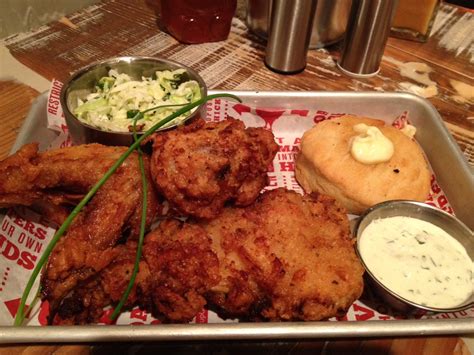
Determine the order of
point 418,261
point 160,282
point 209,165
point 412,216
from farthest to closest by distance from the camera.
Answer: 1. point 412,216
2. point 418,261
3. point 209,165
4. point 160,282

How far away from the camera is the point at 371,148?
99.5 inches

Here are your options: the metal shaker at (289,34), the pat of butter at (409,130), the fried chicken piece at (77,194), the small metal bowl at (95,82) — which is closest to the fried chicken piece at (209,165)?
the fried chicken piece at (77,194)

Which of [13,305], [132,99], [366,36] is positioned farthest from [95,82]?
[366,36]

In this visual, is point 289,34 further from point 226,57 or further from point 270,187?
point 270,187

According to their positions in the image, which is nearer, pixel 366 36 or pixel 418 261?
pixel 418 261

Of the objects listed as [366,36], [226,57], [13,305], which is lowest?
[13,305]

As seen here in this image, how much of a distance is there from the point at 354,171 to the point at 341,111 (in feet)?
2.64

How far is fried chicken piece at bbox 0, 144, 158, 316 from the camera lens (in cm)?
188

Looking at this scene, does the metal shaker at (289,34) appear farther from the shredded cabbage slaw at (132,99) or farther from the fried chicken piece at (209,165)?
the fried chicken piece at (209,165)

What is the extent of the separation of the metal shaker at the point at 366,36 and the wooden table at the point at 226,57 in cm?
11

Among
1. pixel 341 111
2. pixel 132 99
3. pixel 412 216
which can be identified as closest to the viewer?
pixel 412 216

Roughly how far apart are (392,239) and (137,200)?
4.43ft

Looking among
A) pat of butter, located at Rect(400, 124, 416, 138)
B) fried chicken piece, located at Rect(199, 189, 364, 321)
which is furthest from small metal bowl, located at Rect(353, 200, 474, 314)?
pat of butter, located at Rect(400, 124, 416, 138)

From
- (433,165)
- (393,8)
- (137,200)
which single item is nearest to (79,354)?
(137,200)
